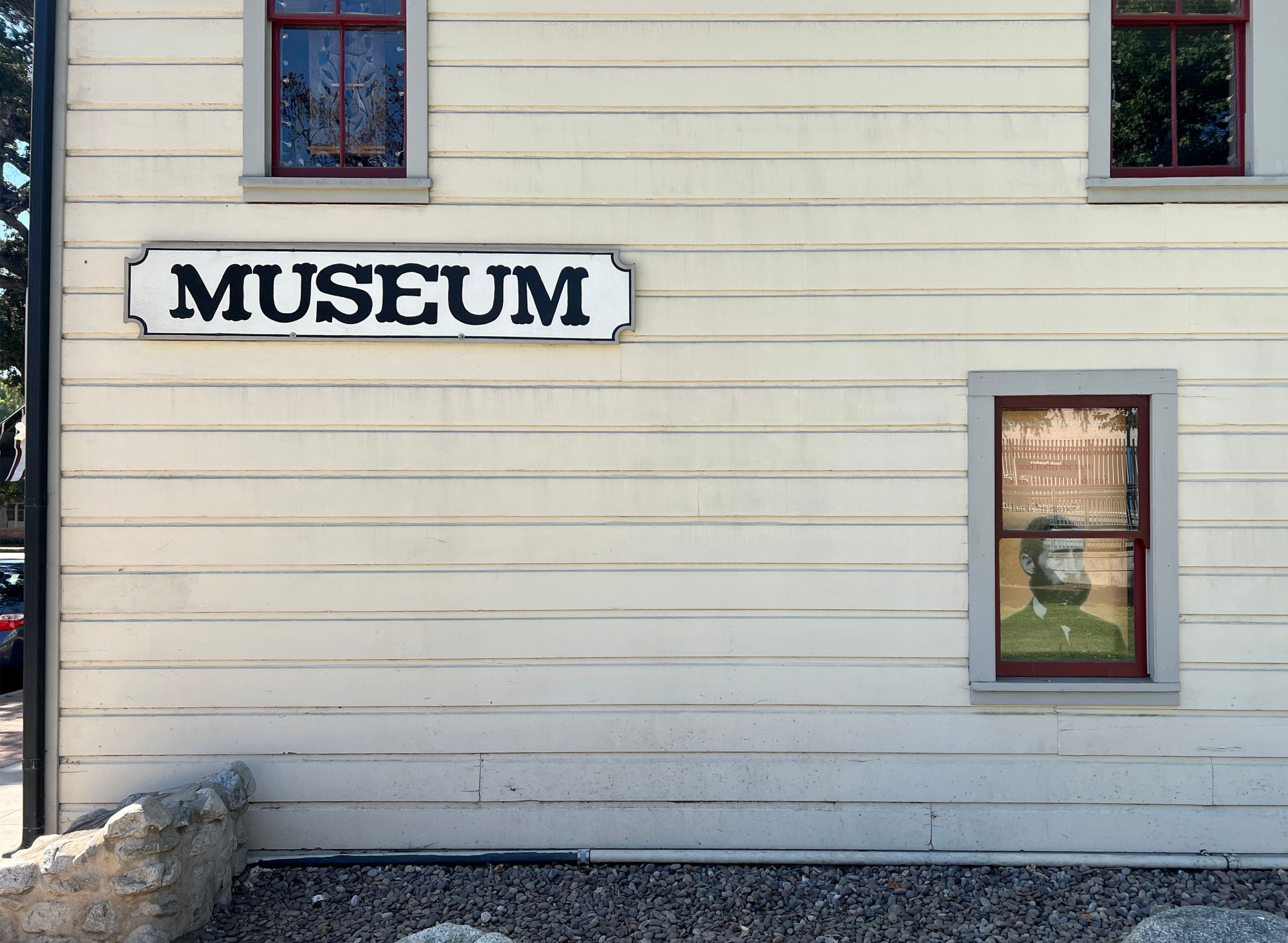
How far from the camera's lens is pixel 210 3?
4.50 meters

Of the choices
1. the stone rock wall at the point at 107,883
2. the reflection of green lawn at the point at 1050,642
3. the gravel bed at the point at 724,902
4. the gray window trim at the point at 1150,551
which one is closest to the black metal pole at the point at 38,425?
the stone rock wall at the point at 107,883

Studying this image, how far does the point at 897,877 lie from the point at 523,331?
11.8ft

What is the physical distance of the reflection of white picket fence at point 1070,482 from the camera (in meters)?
4.55

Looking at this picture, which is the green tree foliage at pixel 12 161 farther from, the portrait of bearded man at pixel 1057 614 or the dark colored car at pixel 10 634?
the portrait of bearded man at pixel 1057 614

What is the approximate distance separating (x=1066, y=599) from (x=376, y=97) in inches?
194

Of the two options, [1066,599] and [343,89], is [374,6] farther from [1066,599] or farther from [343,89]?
[1066,599]

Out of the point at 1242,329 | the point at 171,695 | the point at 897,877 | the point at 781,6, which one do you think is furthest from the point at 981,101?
the point at 171,695

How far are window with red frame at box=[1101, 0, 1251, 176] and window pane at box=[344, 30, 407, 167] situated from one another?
4.14 metres

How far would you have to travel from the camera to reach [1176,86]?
4598 millimetres

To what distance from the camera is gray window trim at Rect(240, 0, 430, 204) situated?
14.6 ft

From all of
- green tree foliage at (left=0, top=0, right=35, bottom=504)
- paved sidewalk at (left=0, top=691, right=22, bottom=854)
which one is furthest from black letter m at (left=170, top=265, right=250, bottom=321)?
green tree foliage at (left=0, top=0, right=35, bottom=504)

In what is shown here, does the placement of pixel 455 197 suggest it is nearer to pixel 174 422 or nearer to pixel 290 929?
pixel 174 422

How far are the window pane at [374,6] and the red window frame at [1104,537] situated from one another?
13.6ft

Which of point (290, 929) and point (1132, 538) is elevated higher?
point (1132, 538)
